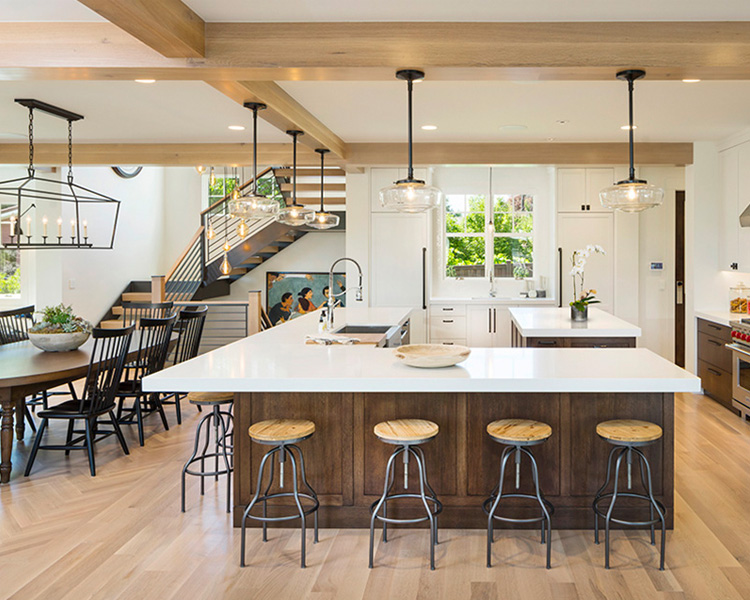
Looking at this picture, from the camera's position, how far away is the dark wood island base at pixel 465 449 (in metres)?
3.23

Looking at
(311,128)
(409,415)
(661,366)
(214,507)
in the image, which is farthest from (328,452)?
(311,128)

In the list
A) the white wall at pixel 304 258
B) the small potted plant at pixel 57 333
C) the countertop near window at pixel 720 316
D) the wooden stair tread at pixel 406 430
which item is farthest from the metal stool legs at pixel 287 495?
the white wall at pixel 304 258

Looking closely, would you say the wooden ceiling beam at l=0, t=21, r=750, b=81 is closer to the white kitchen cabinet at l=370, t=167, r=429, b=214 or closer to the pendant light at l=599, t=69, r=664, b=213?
the pendant light at l=599, t=69, r=664, b=213

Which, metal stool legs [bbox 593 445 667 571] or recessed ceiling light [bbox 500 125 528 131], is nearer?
metal stool legs [bbox 593 445 667 571]

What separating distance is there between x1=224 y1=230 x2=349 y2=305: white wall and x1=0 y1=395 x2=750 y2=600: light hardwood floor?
666 cm

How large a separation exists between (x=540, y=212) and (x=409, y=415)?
5708 mm

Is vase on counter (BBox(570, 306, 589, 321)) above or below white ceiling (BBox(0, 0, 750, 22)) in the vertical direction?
below

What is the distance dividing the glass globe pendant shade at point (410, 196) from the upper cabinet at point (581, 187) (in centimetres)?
467

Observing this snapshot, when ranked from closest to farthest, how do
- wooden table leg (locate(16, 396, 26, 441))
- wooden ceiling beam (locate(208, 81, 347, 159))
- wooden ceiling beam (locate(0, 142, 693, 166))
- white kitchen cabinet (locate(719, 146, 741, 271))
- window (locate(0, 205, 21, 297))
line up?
wooden ceiling beam (locate(208, 81, 347, 159))
wooden table leg (locate(16, 396, 26, 441))
white kitchen cabinet (locate(719, 146, 741, 271))
wooden ceiling beam (locate(0, 142, 693, 166))
window (locate(0, 205, 21, 297))

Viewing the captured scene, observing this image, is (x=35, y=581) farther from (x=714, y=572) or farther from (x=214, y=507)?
(x=714, y=572)

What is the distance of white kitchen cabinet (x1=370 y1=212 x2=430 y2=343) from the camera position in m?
7.56

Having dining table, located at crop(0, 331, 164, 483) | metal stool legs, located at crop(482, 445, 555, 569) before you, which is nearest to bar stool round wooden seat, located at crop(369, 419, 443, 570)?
metal stool legs, located at crop(482, 445, 555, 569)

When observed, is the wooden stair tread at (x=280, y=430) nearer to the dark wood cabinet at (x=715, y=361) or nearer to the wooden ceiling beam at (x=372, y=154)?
the wooden ceiling beam at (x=372, y=154)

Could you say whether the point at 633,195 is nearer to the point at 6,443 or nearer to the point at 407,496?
the point at 407,496
